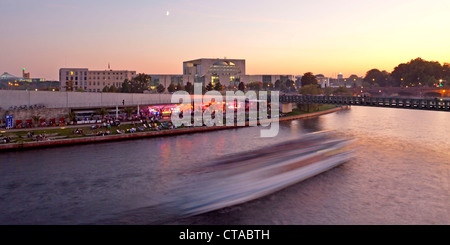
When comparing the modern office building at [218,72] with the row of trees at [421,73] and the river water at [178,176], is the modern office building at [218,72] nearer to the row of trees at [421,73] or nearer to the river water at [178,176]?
the row of trees at [421,73]

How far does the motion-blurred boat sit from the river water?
2.97 ft

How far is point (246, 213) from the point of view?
16.0 m

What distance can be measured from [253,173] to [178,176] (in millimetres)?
5398

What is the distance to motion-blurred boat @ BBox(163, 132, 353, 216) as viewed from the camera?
58.3ft

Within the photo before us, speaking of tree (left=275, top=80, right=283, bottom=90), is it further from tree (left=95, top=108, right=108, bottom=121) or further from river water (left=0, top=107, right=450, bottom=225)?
river water (left=0, top=107, right=450, bottom=225)

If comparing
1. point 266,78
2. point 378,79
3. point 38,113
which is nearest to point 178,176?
point 38,113

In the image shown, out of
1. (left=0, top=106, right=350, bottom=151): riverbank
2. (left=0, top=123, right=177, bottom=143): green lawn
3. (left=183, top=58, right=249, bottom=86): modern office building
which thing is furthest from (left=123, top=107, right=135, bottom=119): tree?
(left=183, top=58, right=249, bottom=86): modern office building

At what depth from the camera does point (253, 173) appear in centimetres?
2370

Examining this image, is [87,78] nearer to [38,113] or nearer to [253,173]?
[38,113]

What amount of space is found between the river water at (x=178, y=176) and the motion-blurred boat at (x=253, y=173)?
0.91 m
